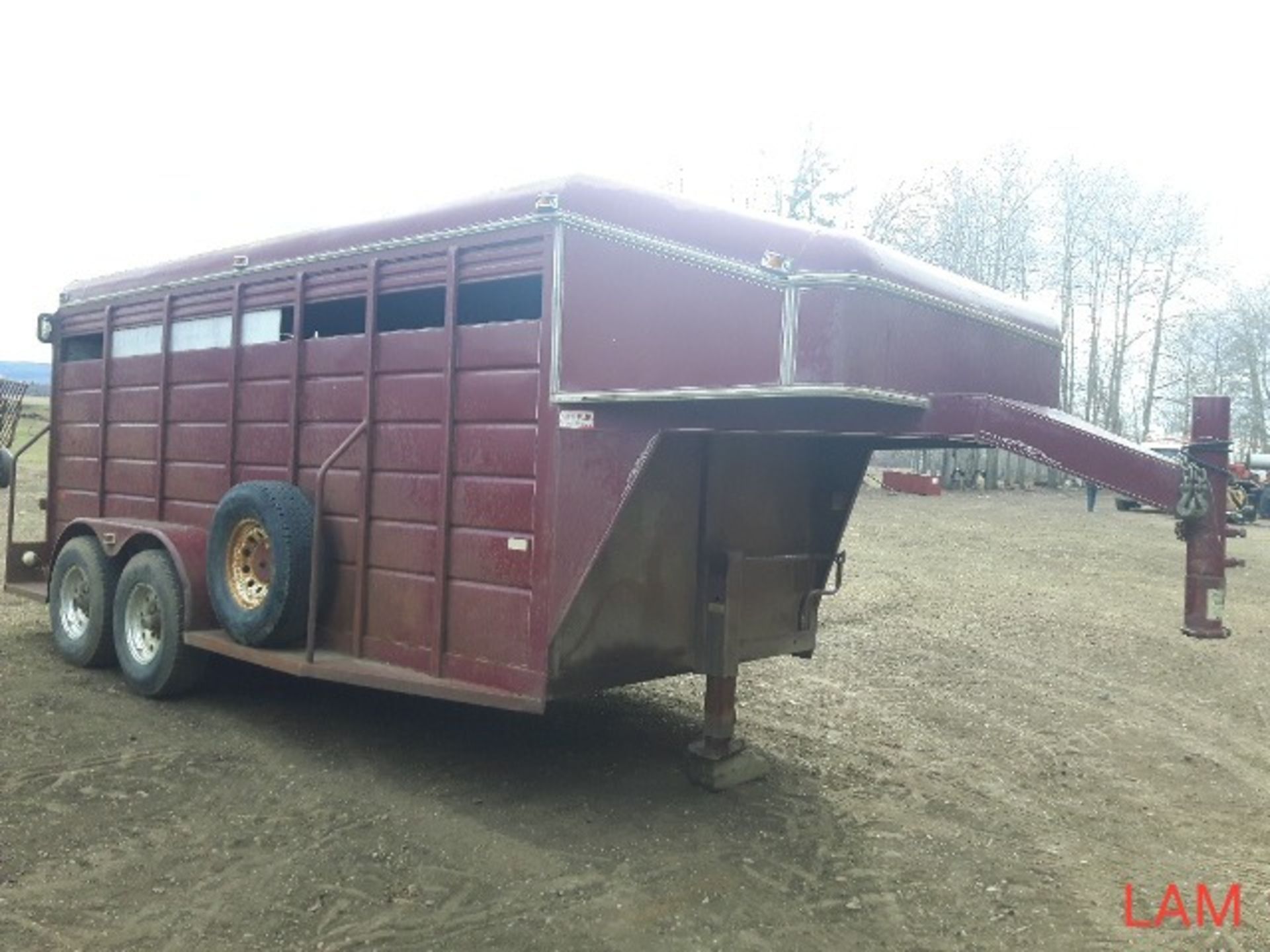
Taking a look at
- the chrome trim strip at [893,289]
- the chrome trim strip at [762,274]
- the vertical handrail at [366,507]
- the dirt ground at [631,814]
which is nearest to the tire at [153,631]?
the dirt ground at [631,814]

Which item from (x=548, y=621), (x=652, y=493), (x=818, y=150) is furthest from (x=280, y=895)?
(x=818, y=150)

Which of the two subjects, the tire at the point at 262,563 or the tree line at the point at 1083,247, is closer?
the tire at the point at 262,563

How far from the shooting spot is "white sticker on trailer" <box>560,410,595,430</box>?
4312mm

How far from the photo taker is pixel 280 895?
3.75 m

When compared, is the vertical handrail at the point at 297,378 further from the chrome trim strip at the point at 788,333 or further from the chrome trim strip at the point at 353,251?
the chrome trim strip at the point at 788,333

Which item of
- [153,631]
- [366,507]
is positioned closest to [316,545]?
[366,507]

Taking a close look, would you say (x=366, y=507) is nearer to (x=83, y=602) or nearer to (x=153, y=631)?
(x=153, y=631)

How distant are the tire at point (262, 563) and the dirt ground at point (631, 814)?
65cm

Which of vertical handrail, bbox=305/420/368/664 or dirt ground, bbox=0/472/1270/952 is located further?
vertical handrail, bbox=305/420/368/664

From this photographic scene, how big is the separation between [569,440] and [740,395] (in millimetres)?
762

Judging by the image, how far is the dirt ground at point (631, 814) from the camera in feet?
12.1

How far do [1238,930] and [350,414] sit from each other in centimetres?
435

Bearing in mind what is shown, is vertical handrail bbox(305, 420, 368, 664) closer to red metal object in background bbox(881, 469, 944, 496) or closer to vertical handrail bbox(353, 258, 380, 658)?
vertical handrail bbox(353, 258, 380, 658)

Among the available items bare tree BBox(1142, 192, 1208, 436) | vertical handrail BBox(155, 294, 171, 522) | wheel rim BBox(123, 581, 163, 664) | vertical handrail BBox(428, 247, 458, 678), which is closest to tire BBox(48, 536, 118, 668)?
wheel rim BBox(123, 581, 163, 664)
